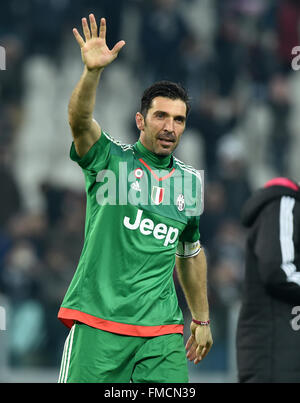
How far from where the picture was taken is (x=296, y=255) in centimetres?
505

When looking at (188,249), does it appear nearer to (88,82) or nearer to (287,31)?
(88,82)

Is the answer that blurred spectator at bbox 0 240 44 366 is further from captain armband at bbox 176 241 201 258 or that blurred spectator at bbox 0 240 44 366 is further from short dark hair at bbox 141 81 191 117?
short dark hair at bbox 141 81 191 117

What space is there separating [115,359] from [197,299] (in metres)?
0.75

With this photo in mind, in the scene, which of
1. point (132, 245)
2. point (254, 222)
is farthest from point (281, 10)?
point (132, 245)

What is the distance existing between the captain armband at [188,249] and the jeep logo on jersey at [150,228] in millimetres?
362

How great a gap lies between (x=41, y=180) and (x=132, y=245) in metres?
7.08

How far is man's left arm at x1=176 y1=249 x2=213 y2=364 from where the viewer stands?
15.9ft

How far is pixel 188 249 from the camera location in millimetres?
4875

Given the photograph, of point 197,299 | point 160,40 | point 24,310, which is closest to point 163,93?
point 197,299
